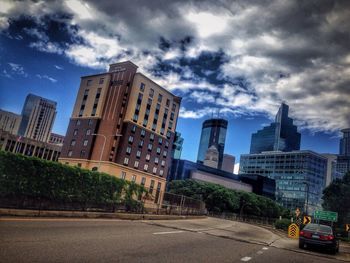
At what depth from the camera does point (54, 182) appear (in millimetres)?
15125

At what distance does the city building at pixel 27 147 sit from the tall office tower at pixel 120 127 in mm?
A: 67470

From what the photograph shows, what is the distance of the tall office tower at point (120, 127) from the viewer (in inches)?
2756

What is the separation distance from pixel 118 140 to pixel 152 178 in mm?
14048

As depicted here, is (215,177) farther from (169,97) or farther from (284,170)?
(284,170)

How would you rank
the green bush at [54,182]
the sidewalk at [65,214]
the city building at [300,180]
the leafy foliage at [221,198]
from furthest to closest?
the city building at [300,180] < the leafy foliage at [221,198] < the green bush at [54,182] < the sidewalk at [65,214]

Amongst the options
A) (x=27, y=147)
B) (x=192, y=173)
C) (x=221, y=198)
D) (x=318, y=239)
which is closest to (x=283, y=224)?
(x=318, y=239)

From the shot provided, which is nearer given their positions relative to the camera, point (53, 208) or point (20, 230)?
point (20, 230)

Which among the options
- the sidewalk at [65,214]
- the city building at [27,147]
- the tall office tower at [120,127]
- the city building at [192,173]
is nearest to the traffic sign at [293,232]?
the sidewalk at [65,214]

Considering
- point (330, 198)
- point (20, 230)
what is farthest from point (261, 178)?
point (20, 230)

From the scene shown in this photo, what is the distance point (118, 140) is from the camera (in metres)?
70.9

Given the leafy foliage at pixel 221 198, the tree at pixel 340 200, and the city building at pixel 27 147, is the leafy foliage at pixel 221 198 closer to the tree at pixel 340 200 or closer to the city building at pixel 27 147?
the tree at pixel 340 200

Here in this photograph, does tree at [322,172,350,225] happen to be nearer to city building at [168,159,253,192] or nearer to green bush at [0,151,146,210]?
city building at [168,159,253,192]

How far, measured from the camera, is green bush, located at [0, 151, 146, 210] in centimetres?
1295

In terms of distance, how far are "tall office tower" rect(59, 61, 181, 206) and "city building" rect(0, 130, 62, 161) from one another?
221 feet
